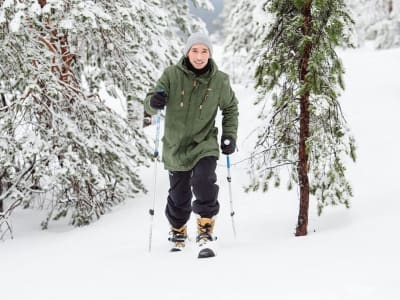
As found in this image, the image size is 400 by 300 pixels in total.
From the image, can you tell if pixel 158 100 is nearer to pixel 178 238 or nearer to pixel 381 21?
pixel 178 238


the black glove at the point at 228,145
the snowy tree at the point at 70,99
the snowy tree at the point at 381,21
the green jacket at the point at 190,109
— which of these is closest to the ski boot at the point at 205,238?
the green jacket at the point at 190,109

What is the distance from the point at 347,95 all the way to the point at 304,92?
8.72 meters

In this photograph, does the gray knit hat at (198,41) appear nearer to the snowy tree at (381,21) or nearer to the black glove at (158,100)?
the black glove at (158,100)

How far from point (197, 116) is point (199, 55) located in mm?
598

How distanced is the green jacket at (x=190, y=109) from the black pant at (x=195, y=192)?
118mm

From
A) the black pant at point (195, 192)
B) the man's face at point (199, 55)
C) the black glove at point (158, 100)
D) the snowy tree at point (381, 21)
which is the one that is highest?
the snowy tree at point (381, 21)

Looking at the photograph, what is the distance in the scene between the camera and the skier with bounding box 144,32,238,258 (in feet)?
15.7

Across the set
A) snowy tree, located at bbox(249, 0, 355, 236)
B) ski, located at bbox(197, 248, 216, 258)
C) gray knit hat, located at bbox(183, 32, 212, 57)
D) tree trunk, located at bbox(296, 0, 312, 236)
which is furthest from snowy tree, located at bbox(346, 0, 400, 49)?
ski, located at bbox(197, 248, 216, 258)

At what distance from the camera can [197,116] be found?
192 inches

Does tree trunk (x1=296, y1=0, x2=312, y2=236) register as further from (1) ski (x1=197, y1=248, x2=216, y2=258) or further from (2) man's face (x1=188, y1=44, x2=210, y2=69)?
(1) ski (x1=197, y1=248, x2=216, y2=258)

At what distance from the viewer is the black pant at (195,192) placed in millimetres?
4852

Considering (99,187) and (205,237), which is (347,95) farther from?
(205,237)

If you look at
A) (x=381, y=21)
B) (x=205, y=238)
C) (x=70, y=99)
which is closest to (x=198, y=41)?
(x=205, y=238)

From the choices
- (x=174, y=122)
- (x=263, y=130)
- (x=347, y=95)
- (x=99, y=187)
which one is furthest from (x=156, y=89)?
(x=347, y=95)
